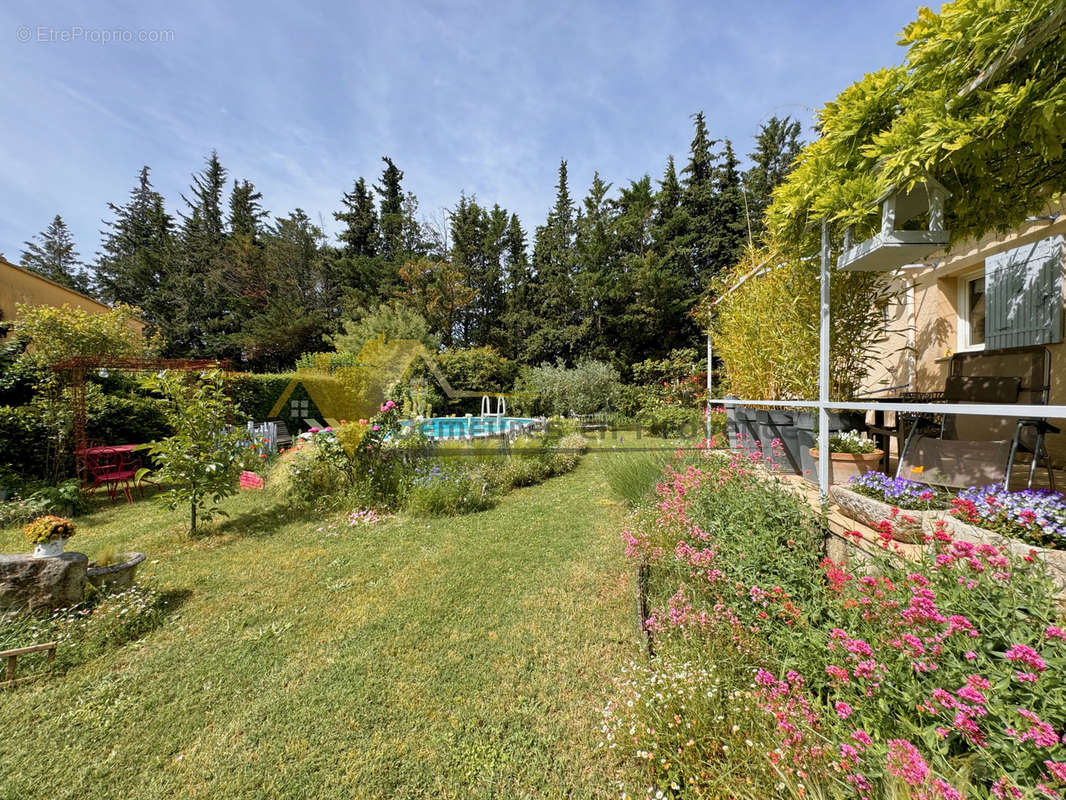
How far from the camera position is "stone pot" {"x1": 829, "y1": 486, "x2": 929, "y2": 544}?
1.90 metres

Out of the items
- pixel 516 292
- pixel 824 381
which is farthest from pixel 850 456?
pixel 516 292

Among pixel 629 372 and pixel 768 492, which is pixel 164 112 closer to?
pixel 768 492

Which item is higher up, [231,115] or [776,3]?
[231,115]

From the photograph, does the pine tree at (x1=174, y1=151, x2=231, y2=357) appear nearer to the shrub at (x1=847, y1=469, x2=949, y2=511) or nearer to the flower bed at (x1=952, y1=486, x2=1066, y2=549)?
the shrub at (x1=847, y1=469, x2=949, y2=511)

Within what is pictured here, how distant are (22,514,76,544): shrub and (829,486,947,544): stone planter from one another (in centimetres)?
519

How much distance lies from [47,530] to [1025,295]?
8233 millimetres

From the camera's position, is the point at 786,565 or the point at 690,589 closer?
the point at 786,565

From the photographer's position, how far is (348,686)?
6.93 feet

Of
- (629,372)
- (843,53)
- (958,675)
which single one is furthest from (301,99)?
(629,372)

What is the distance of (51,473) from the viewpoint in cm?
575

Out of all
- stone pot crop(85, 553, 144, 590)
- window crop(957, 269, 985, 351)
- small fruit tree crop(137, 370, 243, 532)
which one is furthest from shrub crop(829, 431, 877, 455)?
small fruit tree crop(137, 370, 243, 532)

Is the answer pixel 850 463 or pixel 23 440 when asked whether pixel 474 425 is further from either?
pixel 850 463

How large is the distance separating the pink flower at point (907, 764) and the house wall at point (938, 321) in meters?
3.82

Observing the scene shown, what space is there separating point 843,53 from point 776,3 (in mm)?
1081
